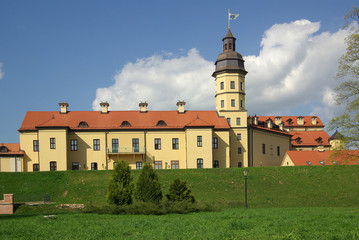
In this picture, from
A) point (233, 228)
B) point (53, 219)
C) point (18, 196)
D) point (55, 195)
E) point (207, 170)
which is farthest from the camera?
point (207, 170)

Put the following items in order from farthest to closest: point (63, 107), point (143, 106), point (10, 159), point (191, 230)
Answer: point (143, 106) → point (63, 107) → point (10, 159) → point (191, 230)

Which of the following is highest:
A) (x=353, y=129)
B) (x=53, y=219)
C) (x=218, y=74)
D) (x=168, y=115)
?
(x=218, y=74)

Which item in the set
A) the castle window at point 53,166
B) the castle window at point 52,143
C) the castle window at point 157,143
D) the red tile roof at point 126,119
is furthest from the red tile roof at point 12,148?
the castle window at point 157,143

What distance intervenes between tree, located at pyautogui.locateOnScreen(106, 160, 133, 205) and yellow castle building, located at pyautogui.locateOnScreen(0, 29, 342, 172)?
2143cm

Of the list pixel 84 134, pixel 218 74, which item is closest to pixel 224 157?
pixel 218 74

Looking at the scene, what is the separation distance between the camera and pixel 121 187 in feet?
70.9

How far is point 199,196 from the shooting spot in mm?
31438

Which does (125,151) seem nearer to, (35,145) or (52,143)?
(52,143)

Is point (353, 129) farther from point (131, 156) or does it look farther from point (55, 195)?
point (131, 156)

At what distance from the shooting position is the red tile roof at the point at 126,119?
145 feet

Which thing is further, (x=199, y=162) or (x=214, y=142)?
(x=214, y=142)

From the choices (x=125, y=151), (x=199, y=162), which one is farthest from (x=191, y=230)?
(x=125, y=151)

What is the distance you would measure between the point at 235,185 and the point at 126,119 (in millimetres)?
18719

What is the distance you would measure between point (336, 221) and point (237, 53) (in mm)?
38602
